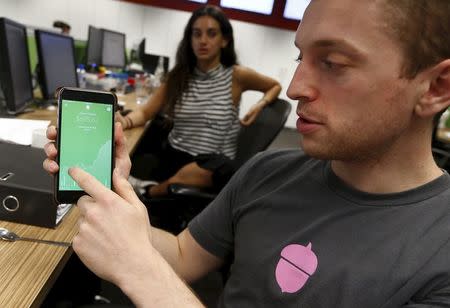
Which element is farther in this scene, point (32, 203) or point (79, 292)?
point (79, 292)

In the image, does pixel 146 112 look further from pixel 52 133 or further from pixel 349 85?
pixel 349 85

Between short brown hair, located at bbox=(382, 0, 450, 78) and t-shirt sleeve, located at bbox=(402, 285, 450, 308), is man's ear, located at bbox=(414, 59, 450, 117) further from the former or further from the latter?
t-shirt sleeve, located at bbox=(402, 285, 450, 308)

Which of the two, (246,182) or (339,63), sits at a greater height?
(339,63)

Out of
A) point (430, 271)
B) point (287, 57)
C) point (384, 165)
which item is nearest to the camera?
point (430, 271)

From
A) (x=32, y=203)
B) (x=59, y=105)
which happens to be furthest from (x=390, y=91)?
(x=32, y=203)

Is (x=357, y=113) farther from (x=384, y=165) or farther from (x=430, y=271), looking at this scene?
(x=430, y=271)

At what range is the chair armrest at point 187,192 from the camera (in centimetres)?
126

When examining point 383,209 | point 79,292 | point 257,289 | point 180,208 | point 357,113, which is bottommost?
point 79,292

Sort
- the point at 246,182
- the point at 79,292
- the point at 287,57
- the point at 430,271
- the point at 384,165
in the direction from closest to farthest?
the point at 430,271
the point at 384,165
the point at 246,182
the point at 79,292
the point at 287,57

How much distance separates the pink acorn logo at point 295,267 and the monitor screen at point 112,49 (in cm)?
323

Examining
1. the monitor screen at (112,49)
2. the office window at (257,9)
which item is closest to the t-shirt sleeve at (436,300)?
the monitor screen at (112,49)

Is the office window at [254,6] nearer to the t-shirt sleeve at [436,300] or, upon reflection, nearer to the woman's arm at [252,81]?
the woman's arm at [252,81]

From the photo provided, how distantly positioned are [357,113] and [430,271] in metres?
0.27

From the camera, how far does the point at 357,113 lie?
62cm
